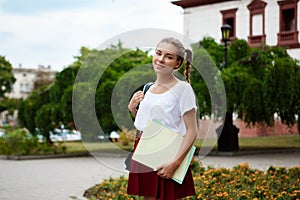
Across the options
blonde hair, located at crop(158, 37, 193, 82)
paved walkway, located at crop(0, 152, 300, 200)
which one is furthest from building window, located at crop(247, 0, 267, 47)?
blonde hair, located at crop(158, 37, 193, 82)

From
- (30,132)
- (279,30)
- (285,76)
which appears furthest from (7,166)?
(279,30)

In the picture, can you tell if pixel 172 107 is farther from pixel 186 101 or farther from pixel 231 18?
pixel 231 18

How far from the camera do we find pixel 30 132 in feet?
73.3

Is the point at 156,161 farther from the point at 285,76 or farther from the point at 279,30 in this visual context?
the point at 279,30

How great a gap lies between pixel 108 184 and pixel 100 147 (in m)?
5.39

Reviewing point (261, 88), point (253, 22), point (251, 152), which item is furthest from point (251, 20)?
point (261, 88)

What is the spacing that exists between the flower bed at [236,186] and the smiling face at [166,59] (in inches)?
171

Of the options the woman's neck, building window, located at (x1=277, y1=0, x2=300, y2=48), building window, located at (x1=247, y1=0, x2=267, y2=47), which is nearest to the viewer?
the woman's neck

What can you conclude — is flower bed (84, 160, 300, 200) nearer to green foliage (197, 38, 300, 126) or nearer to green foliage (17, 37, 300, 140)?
green foliage (17, 37, 300, 140)

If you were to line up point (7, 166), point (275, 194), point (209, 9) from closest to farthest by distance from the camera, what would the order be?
point (275, 194) → point (7, 166) → point (209, 9)

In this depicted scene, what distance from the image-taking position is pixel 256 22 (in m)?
35.2

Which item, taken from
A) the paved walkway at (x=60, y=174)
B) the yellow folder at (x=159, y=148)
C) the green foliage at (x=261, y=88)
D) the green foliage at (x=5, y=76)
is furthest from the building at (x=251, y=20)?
the yellow folder at (x=159, y=148)

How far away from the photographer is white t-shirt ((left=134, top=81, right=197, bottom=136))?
411 cm

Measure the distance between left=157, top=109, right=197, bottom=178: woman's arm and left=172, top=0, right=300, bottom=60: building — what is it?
2820 cm
